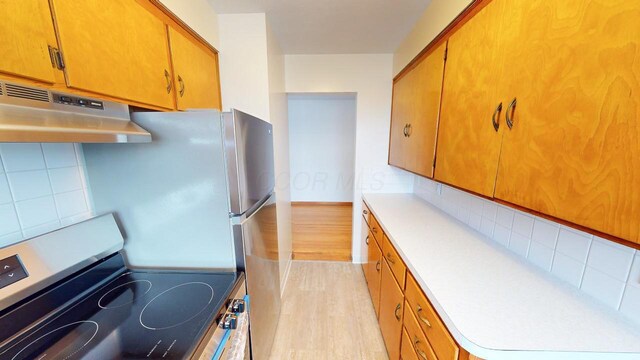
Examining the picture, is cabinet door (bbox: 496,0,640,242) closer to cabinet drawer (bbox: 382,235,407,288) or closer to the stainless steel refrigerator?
cabinet drawer (bbox: 382,235,407,288)

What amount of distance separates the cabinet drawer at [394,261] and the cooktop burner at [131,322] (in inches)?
33.2

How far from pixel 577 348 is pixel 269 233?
1394mm

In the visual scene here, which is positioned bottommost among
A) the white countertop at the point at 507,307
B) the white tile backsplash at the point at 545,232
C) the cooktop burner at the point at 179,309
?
the cooktop burner at the point at 179,309

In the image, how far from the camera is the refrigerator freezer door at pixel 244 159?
98cm

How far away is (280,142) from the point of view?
2207 millimetres

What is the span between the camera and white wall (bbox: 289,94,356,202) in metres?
4.61

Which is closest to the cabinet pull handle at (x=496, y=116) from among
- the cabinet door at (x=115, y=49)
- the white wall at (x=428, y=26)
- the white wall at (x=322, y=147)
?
the white wall at (x=428, y=26)

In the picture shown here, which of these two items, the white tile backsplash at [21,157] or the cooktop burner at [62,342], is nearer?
the cooktop burner at [62,342]

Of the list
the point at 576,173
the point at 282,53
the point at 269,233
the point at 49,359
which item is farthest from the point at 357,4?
the point at 49,359

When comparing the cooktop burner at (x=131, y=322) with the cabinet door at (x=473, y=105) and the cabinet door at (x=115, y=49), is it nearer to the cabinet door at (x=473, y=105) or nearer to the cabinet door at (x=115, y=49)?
the cabinet door at (x=115, y=49)

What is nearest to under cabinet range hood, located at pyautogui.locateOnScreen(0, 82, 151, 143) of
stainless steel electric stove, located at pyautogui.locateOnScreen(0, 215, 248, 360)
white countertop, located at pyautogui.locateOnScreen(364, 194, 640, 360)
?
stainless steel electric stove, located at pyautogui.locateOnScreen(0, 215, 248, 360)

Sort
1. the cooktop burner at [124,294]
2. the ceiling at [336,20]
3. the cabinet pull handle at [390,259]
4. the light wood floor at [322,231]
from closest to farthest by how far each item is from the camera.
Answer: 1. the cooktop burner at [124,294]
2. the cabinet pull handle at [390,259]
3. the ceiling at [336,20]
4. the light wood floor at [322,231]

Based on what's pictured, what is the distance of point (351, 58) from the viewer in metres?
2.37

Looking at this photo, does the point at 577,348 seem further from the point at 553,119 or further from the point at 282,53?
the point at 282,53
